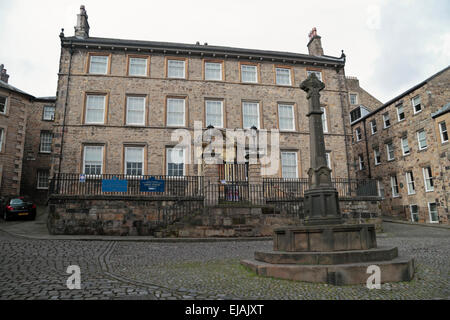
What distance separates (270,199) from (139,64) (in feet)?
41.5

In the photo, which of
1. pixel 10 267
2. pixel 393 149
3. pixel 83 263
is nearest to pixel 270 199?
pixel 83 263

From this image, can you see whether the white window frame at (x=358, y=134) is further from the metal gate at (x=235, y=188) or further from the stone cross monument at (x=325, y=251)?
the stone cross monument at (x=325, y=251)

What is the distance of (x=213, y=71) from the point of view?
70.9 feet

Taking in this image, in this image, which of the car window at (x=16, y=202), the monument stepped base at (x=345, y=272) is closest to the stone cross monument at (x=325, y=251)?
the monument stepped base at (x=345, y=272)

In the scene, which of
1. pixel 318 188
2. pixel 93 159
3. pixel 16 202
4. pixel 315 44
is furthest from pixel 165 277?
pixel 315 44

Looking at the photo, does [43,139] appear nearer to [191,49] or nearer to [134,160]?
[134,160]

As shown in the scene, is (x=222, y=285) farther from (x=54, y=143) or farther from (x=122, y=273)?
(x=54, y=143)

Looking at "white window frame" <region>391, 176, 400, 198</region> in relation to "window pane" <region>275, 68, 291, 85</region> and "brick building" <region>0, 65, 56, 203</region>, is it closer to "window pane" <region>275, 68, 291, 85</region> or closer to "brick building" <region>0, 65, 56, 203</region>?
"window pane" <region>275, 68, 291, 85</region>

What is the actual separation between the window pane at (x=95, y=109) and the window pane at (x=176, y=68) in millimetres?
4681

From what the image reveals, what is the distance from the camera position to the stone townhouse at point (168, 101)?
63.4 ft

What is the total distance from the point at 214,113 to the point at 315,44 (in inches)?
408

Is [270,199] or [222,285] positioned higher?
[270,199]
